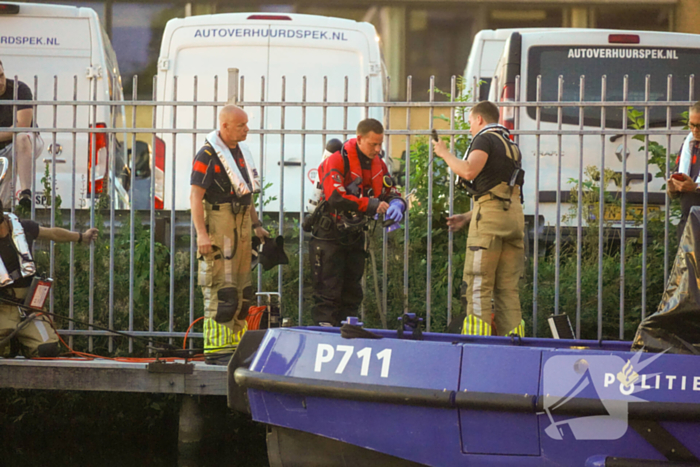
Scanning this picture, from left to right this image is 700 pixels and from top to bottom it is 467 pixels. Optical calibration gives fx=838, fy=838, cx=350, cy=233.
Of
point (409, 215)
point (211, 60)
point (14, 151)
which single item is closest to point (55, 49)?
point (211, 60)

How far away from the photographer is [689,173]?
18.2ft

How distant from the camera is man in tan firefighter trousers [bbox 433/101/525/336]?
5219mm

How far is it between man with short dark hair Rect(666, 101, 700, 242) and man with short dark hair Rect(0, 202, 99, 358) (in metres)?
3.90

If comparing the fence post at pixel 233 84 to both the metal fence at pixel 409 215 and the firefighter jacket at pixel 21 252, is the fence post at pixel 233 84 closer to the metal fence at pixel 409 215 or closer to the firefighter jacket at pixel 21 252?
the metal fence at pixel 409 215

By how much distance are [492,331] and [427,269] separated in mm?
713

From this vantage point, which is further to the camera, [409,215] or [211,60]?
[211,60]

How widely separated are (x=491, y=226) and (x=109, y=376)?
257 cm

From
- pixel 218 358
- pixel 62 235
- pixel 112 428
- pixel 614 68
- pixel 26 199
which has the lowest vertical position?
pixel 112 428

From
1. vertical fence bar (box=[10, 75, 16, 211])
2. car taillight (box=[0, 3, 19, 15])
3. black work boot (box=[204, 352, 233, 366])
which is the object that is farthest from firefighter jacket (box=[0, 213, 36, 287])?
car taillight (box=[0, 3, 19, 15])

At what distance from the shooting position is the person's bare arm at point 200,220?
205 inches

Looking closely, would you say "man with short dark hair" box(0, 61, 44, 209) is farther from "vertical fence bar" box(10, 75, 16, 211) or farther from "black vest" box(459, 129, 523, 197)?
"black vest" box(459, 129, 523, 197)

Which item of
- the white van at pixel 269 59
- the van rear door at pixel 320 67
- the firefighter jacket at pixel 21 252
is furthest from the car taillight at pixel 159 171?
the firefighter jacket at pixel 21 252

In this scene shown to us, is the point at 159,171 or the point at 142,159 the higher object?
the point at 142,159

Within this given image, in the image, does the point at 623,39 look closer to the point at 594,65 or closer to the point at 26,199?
the point at 594,65
